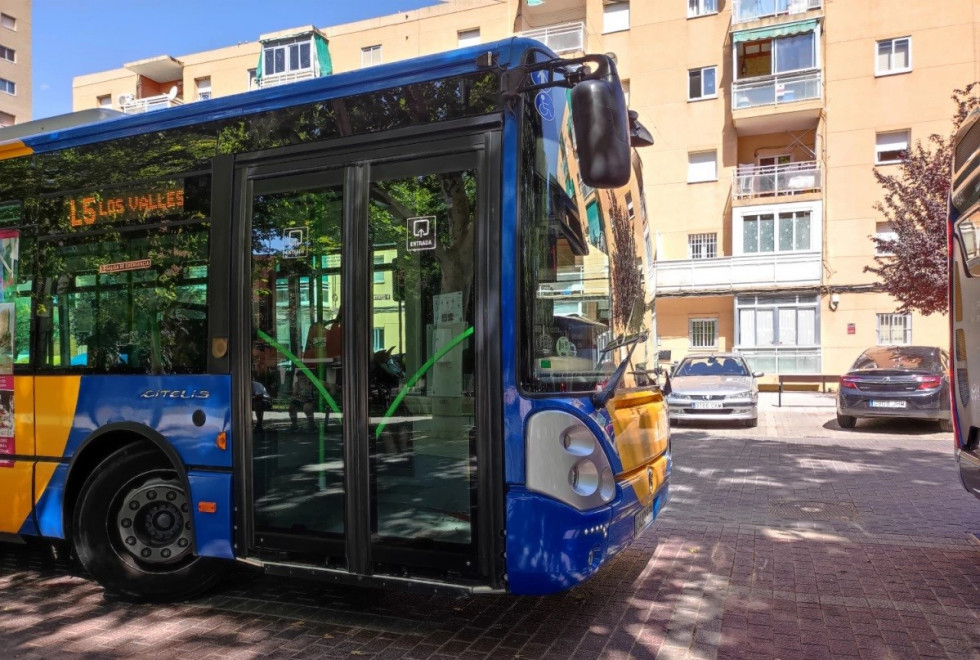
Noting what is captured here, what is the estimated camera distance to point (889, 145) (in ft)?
84.4

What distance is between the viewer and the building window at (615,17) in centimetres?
2917

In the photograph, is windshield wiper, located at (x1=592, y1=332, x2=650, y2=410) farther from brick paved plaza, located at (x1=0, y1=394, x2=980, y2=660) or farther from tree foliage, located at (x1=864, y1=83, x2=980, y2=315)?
tree foliage, located at (x1=864, y1=83, x2=980, y2=315)

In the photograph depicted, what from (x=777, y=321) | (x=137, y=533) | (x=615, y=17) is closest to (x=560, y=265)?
(x=137, y=533)

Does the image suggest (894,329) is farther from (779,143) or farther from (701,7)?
(701,7)

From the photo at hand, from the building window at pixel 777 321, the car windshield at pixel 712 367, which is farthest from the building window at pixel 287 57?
the car windshield at pixel 712 367

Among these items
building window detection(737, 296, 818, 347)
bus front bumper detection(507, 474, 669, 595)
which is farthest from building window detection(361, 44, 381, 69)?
bus front bumper detection(507, 474, 669, 595)

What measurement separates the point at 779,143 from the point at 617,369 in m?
26.5

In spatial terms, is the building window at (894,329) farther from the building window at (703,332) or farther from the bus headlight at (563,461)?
the bus headlight at (563,461)

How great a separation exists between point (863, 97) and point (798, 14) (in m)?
3.66

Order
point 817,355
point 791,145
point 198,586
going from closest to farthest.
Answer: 1. point 198,586
2. point 817,355
3. point 791,145

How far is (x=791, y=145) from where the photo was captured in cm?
2745

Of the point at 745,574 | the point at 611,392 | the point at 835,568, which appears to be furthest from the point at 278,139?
the point at 835,568

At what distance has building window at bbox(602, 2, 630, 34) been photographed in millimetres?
29172

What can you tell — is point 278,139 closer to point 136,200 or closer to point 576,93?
point 136,200
